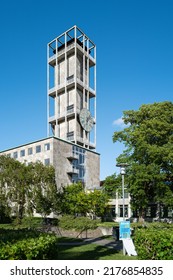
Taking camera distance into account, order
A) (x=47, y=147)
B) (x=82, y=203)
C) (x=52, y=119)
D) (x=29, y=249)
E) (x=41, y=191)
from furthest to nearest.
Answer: (x=52, y=119) < (x=47, y=147) < (x=82, y=203) < (x=41, y=191) < (x=29, y=249)

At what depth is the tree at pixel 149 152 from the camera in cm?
3469

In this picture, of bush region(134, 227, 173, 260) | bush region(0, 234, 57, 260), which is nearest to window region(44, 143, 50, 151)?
bush region(134, 227, 173, 260)

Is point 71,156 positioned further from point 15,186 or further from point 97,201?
point 15,186

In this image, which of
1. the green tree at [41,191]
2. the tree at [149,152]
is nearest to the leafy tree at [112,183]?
the tree at [149,152]

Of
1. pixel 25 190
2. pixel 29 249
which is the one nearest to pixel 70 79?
pixel 25 190

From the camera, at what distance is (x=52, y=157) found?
173 ft

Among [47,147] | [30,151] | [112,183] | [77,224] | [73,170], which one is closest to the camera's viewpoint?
[77,224]

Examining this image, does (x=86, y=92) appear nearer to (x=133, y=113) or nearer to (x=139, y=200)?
(x=133, y=113)

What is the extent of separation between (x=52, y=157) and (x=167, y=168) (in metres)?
23.2

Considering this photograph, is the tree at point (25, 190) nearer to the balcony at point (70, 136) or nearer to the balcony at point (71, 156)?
the balcony at point (71, 156)

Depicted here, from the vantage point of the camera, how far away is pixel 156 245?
474 inches

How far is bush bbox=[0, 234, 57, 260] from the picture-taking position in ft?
28.0

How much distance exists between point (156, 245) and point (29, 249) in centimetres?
567

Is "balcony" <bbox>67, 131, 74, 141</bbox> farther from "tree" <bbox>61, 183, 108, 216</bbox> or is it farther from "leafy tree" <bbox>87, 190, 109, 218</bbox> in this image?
"leafy tree" <bbox>87, 190, 109, 218</bbox>
